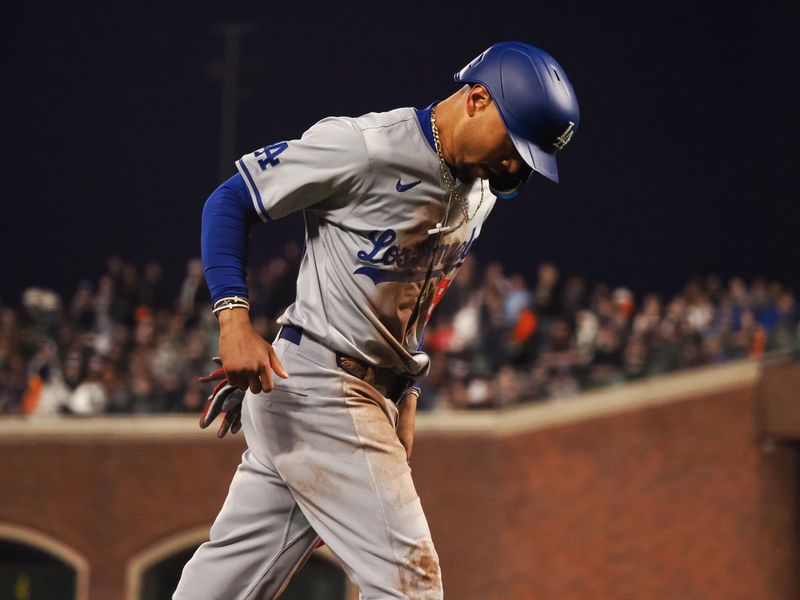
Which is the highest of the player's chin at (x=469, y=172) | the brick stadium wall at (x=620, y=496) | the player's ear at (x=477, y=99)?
the player's ear at (x=477, y=99)

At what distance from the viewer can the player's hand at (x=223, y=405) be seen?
9.60 ft

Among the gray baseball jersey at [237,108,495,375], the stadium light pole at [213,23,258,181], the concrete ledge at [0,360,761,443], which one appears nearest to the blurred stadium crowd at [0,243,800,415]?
the concrete ledge at [0,360,761,443]

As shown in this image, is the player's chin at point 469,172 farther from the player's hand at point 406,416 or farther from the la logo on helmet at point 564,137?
the player's hand at point 406,416

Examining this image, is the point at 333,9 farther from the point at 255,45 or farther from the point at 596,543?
the point at 596,543

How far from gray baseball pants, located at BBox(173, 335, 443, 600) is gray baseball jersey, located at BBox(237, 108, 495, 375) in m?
0.10

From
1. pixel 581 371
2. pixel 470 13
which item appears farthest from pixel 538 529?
pixel 470 13

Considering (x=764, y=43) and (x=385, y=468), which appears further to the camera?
(x=764, y=43)

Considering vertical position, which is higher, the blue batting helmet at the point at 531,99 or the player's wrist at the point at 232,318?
the blue batting helmet at the point at 531,99

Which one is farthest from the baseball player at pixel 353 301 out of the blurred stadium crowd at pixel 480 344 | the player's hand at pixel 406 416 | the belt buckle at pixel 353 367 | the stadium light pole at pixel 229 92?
the stadium light pole at pixel 229 92

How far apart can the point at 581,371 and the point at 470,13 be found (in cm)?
1297

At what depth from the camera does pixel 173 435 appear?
10.9 meters

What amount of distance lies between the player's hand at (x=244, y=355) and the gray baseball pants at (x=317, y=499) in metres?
0.18

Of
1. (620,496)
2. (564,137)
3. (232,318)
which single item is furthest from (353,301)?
(620,496)

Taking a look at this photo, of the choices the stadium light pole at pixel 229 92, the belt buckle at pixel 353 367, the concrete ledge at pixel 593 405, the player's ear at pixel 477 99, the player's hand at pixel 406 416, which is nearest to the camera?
the player's ear at pixel 477 99
